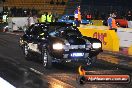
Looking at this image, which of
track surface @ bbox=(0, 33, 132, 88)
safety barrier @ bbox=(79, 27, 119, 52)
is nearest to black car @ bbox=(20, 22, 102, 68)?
track surface @ bbox=(0, 33, 132, 88)

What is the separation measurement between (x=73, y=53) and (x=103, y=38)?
8.05m

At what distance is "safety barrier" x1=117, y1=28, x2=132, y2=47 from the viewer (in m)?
19.8

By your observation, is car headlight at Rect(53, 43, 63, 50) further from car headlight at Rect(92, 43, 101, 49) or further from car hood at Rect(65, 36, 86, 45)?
car headlight at Rect(92, 43, 101, 49)

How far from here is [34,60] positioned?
14406 millimetres

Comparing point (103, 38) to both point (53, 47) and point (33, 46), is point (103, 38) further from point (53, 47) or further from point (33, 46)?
point (53, 47)

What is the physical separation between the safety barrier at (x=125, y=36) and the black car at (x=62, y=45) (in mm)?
7420

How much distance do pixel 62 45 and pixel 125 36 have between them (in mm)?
9070

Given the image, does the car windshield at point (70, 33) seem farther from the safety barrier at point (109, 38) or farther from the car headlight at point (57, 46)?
the safety barrier at point (109, 38)

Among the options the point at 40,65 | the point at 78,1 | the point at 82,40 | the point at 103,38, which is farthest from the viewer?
the point at 78,1

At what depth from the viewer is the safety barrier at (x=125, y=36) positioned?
779 inches

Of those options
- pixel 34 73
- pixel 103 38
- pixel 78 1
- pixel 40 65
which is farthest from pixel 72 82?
pixel 78 1

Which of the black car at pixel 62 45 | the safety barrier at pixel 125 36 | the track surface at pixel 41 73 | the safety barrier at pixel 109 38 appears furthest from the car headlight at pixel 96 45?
the safety barrier at pixel 125 36

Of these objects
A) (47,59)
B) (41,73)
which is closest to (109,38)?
(47,59)

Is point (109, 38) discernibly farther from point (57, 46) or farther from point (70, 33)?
point (57, 46)
